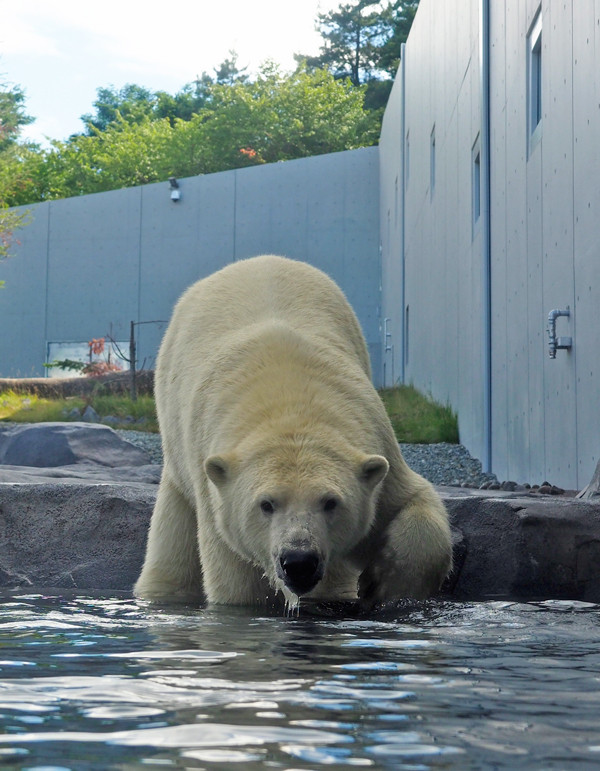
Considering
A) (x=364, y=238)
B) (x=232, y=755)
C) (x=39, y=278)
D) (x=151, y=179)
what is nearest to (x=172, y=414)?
(x=232, y=755)

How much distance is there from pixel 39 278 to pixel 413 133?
13015mm

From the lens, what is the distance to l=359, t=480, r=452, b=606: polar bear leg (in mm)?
3367

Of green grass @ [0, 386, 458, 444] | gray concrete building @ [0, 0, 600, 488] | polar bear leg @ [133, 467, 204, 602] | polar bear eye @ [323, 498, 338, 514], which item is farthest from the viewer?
green grass @ [0, 386, 458, 444]

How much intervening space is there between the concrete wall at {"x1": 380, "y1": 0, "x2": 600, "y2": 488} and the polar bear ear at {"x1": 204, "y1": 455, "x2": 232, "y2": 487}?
87.1 inches

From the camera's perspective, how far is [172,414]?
4027 millimetres

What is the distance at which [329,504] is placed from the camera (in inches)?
119

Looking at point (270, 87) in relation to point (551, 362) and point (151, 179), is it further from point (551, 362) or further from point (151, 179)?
point (551, 362)

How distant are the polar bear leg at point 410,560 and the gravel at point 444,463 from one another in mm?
3968

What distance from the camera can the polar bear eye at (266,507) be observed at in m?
3.03

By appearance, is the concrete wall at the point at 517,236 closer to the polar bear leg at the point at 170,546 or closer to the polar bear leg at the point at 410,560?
the polar bear leg at the point at 410,560

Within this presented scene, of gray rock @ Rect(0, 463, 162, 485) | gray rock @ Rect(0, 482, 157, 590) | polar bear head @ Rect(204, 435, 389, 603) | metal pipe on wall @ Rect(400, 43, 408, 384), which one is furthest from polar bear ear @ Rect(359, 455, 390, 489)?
metal pipe on wall @ Rect(400, 43, 408, 384)

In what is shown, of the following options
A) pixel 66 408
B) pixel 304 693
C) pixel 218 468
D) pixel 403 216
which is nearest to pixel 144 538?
pixel 218 468

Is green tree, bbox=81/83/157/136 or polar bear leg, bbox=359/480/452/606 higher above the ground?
green tree, bbox=81/83/157/136

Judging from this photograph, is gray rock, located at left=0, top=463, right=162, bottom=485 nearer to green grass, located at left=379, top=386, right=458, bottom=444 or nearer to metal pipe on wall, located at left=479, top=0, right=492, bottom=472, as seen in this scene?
metal pipe on wall, located at left=479, top=0, right=492, bottom=472
